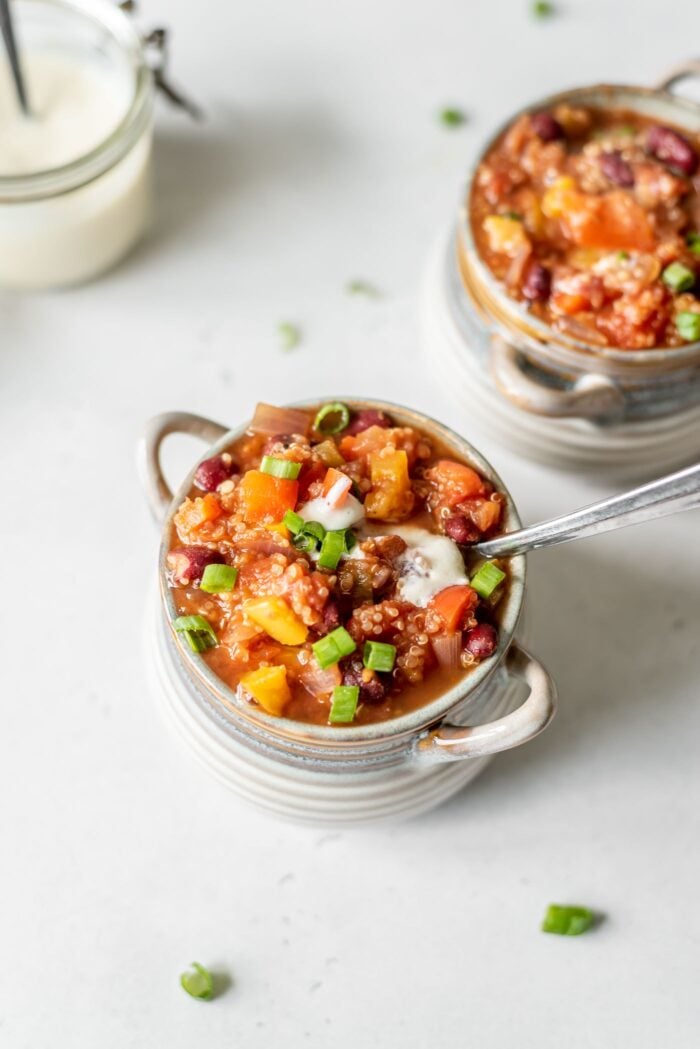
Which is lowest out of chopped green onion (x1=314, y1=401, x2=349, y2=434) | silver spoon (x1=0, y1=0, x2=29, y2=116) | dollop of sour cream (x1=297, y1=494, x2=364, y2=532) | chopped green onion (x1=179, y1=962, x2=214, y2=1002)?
chopped green onion (x1=179, y1=962, x2=214, y2=1002)

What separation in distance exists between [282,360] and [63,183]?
2.13 ft

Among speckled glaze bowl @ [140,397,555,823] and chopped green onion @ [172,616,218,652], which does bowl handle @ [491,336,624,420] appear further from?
chopped green onion @ [172,616,218,652]

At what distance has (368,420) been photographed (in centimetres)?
237

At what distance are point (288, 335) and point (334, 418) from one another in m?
0.74

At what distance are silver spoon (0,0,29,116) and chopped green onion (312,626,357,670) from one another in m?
1.58

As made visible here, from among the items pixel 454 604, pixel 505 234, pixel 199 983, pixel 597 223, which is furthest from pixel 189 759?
pixel 597 223

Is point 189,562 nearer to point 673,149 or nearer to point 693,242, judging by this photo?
point 693,242

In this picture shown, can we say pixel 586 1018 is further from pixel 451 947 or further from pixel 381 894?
pixel 381 894

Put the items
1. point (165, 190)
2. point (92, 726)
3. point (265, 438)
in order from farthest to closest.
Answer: point (165, 190) < point (92, 726) < point (265, 438)

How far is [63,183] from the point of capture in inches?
110

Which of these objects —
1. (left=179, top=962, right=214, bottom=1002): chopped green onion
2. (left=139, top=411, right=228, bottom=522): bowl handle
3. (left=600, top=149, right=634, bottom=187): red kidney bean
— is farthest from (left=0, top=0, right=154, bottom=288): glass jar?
(left=179, top=962, right=214, bottom=1002): chopped green onion

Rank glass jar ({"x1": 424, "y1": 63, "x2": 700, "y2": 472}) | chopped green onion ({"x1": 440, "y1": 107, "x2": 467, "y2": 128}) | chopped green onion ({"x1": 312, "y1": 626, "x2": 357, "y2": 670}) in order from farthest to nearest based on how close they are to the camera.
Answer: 1. chopped green onion ({"x1": 440, "y1": 107, "x2": 467, "y2": 128})
2. glass jar ({"x1": 424, "y1": 63, "x2": 700, "y2": 472})
3. chopped green onion ({"x1": 312, "y1": 626, "x2": 357, "y2": 670})

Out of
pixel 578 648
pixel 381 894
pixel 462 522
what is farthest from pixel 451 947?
A: pixel 462 522

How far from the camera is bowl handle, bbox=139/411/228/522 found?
2.39m
